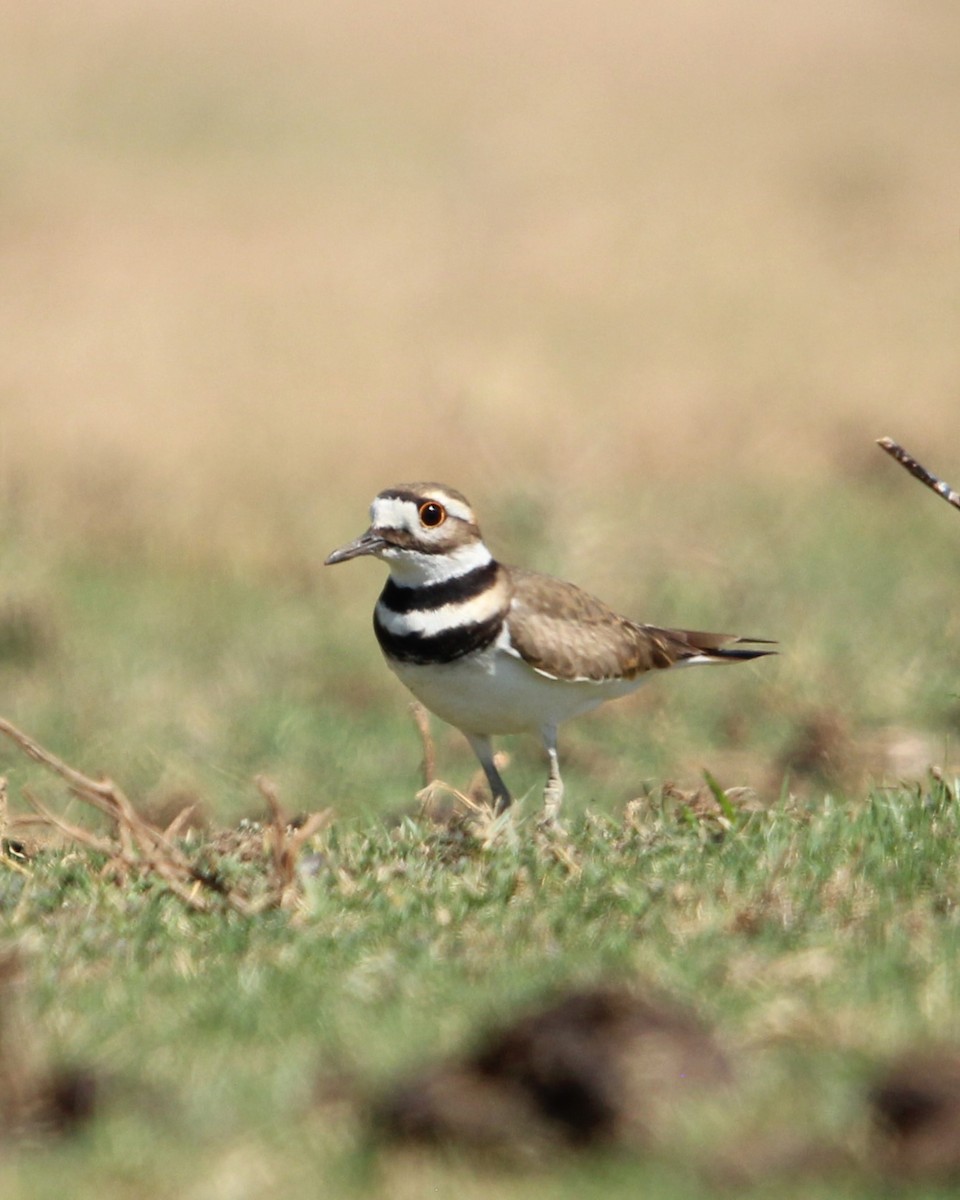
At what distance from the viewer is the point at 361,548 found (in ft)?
19.9

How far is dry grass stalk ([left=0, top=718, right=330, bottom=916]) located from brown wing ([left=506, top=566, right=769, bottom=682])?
136cm

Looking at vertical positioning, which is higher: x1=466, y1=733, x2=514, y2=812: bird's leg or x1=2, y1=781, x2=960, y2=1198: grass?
x1=2, y1=781, x2=960, y2=1198: grass

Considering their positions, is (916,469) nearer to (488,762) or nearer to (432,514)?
(432,514)

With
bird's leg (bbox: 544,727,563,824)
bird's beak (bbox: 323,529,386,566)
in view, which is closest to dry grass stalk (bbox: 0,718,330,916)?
bird's beak (bbox: 323,529,386,566)

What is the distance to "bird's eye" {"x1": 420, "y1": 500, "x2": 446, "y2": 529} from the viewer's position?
6.23 metres

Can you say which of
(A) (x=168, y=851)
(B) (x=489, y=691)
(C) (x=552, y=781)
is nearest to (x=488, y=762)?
(C) (x=552, y=781)

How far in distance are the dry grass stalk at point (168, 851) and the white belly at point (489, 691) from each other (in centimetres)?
116

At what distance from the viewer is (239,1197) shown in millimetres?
3344

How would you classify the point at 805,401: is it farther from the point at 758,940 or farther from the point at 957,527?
the point at 758,940

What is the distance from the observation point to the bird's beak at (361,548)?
19.7 feet

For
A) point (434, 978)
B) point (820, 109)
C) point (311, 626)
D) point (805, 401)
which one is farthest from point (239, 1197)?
point (820, 109)

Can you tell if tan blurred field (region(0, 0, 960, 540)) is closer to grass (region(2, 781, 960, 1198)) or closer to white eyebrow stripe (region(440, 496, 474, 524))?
white eyebrow stripe (region(440, 496, 474, 524))

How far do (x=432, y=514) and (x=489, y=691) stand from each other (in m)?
0.56

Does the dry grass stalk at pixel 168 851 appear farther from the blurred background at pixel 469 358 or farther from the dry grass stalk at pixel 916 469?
the blurred background at pixel 469 358
